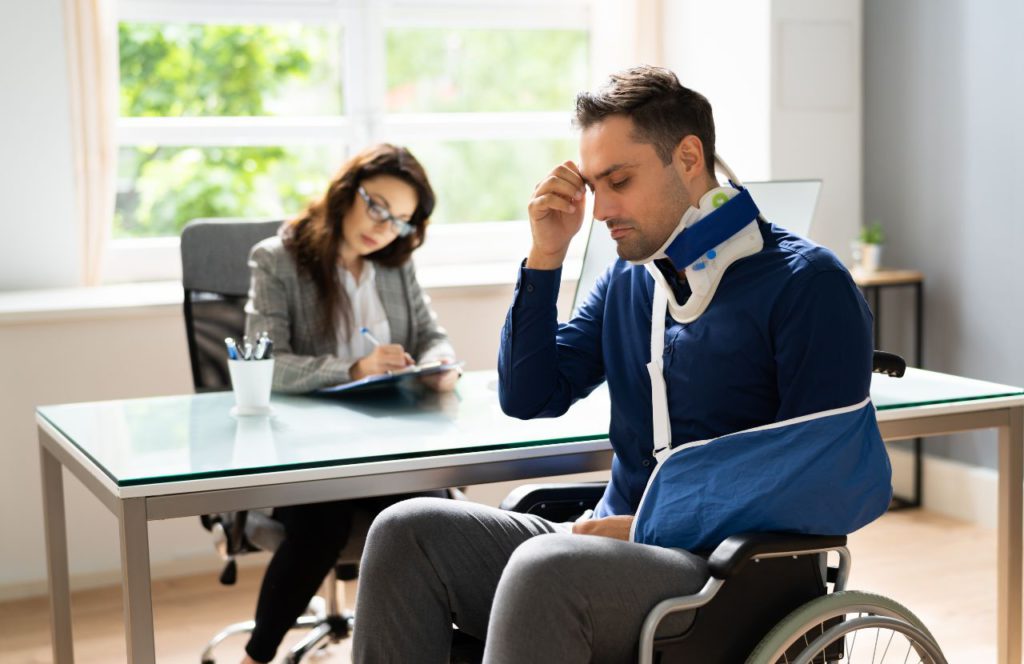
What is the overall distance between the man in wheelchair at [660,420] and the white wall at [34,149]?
220 centimetres

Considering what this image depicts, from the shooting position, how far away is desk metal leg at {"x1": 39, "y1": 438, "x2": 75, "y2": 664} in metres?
2.31

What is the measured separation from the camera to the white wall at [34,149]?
356 centimetres

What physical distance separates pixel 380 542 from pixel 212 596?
6.01 ft

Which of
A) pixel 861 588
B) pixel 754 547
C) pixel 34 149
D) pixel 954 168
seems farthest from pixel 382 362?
pixel 954 168

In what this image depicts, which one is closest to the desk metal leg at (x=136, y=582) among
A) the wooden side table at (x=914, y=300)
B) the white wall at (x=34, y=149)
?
the white wall at (x=34, y=149)

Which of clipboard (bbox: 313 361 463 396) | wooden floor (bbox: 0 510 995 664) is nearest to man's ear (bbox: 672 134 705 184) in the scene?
clipboard (bbox: 313 361 463 396)

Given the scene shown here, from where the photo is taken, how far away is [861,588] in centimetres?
326

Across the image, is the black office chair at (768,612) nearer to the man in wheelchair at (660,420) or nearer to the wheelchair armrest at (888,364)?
the man in wheelchair at (660,420)

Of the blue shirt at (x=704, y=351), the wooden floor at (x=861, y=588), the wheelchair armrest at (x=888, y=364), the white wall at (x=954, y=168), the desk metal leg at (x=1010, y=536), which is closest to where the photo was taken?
the blue shirt at (x=704, y=351)

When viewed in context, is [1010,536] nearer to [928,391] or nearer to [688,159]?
[928,391]

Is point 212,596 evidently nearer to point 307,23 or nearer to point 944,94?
point 307,23

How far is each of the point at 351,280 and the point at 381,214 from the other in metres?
0.18

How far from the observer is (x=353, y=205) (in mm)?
2795

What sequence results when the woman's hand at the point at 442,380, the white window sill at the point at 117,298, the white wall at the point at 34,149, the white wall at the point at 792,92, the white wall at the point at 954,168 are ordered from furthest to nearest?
1. the white wall at the point at 792,92
2. the white wall at the point at 954,168
3. the white wall at the point at 34,149
4. the white window sill at the point at 117,298
5. the woman's hand at the point at 442,380
